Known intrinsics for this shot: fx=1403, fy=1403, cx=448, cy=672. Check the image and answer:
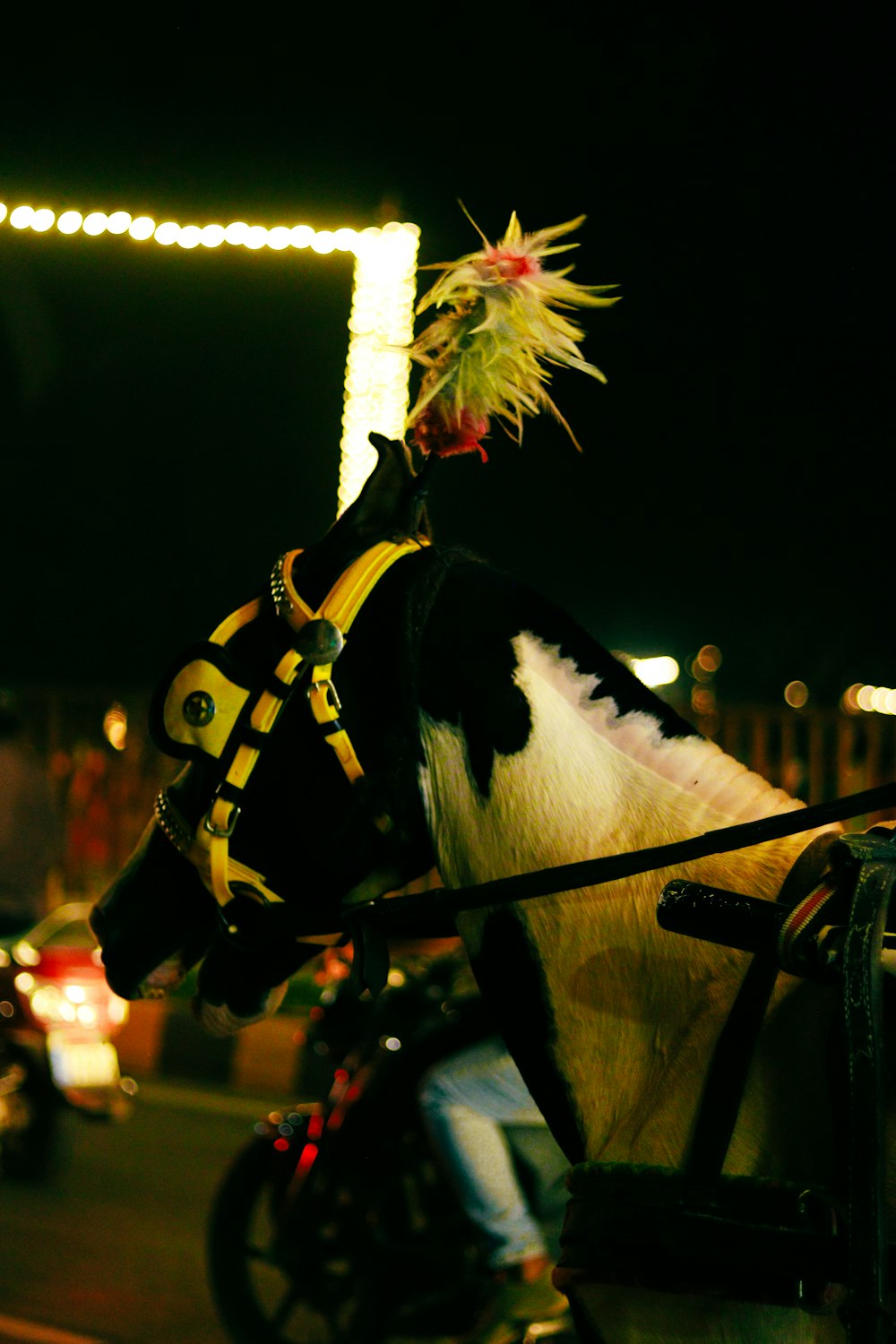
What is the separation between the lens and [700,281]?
803 cm

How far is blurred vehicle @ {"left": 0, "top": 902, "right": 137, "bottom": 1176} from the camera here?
248 inches

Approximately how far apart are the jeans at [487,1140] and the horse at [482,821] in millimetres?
1576

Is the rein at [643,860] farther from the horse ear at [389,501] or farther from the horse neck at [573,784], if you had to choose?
the horse ear at [389,501]

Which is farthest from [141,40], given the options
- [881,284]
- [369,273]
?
[881,284]

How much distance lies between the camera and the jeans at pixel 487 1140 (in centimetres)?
347

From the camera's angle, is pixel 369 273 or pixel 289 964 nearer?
pixel 289 964

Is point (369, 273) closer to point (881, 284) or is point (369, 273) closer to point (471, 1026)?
point (881, 284)

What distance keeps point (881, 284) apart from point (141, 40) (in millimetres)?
3673

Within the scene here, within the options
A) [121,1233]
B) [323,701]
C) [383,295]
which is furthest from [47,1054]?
[323,701]

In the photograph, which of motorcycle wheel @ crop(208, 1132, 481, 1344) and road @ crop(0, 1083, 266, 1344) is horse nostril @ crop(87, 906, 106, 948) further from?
road @ crop(0, 1083, 266, 1344)

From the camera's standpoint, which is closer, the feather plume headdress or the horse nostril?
the feather plume headdress

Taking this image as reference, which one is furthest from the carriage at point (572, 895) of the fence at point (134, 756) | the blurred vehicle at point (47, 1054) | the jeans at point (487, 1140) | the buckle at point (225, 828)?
the fence at point (134, 756)

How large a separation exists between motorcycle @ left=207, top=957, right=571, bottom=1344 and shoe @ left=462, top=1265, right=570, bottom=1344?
0.13 ft

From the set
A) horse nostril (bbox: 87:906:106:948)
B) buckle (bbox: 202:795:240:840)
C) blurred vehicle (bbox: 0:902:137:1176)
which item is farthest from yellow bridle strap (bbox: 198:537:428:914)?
blurred vehicle (bbox: 0:902:137:1176)
